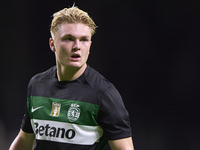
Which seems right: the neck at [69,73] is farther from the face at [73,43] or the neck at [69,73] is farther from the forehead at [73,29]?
the forehead at [73,29]

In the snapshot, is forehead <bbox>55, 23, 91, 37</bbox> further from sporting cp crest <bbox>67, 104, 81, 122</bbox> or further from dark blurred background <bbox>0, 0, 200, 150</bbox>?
dark blurred background <bbox>0, 0, 200, 150</bbox>

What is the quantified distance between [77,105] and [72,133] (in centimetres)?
12

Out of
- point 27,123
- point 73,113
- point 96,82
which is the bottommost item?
point 27,123

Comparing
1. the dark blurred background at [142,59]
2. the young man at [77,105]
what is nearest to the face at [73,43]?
the young man at [77,105]

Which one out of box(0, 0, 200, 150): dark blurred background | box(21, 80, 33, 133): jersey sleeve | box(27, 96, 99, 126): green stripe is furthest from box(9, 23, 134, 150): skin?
box(0, 0, 200, 150): dark blurred background

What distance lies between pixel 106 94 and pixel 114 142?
0.20 meters

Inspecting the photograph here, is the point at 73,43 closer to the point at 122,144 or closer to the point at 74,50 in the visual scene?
the point at 74,50

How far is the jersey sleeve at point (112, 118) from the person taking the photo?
60.4 inches

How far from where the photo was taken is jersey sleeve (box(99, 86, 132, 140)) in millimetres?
1533

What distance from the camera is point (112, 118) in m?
1.53

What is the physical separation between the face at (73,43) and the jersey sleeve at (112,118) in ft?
0.62

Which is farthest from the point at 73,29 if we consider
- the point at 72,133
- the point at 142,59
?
the point at 142,59

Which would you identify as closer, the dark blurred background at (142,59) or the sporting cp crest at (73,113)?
the sporting cp crest at (73,113)

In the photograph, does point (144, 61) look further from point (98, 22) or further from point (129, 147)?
point (129, 147)
